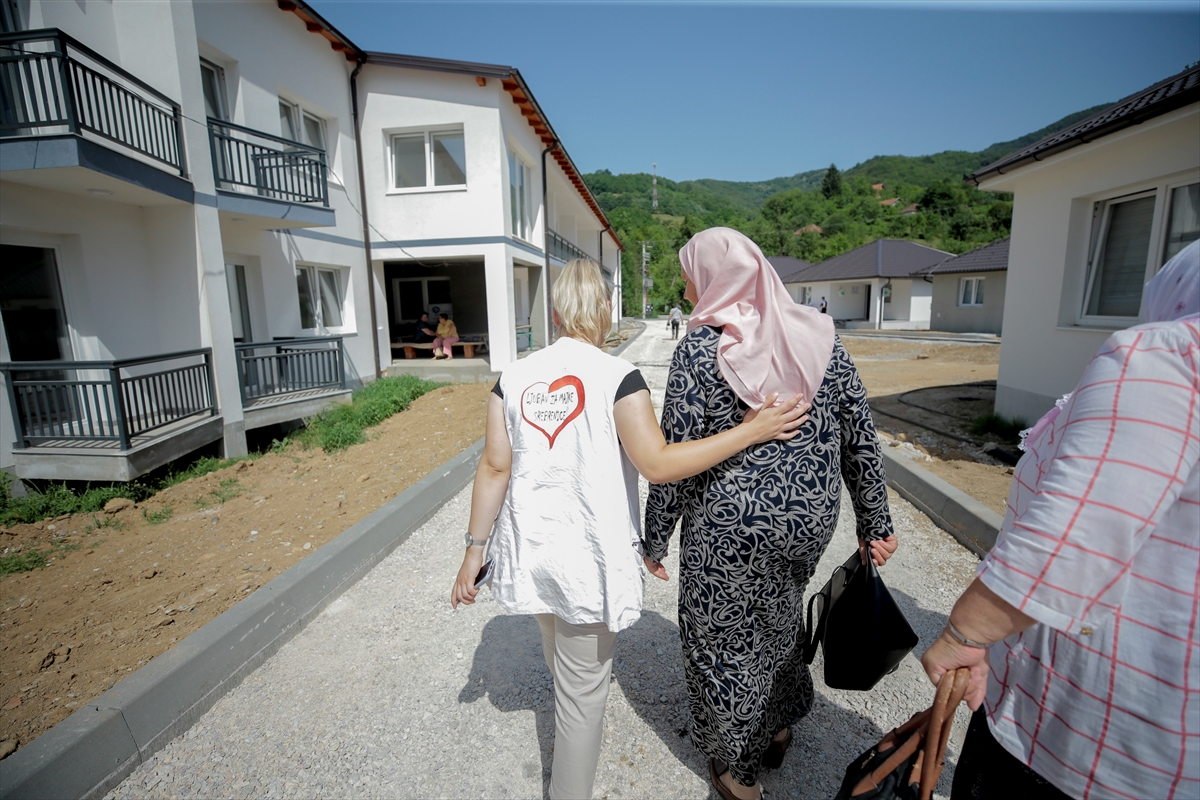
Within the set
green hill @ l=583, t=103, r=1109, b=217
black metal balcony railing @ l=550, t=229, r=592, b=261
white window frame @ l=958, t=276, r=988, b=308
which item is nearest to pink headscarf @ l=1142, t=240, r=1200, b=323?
black metal balcony railing @ l=550, t=229, r=592, b=261

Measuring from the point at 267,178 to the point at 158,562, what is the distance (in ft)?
22.1

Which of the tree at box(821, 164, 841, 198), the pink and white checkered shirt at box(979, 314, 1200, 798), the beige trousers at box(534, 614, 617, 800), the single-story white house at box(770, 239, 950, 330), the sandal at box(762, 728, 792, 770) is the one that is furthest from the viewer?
the tree at box(821, 164, 841, 198)

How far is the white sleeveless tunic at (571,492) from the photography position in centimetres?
177

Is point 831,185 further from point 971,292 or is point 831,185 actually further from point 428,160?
point 428,160

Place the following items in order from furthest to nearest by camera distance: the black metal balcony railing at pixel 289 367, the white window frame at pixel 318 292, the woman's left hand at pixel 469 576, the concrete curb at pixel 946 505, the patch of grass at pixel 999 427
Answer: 1. the white window frame at pixel 318 292
2. the black metal balcony railing at pixel 289 367
3. the patch of grass at pixel 999 427
4. the concrete curb at pixel 946 505
5. the woman's left hand at pixel 469 576

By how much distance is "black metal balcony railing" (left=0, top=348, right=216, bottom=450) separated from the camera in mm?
5625

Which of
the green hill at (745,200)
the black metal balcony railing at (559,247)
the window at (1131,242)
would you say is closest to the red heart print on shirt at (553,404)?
the window at (1131,242)

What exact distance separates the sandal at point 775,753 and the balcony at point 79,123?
722 cm

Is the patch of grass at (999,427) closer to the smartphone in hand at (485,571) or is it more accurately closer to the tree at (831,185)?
the smartphone in hand at (485,571)

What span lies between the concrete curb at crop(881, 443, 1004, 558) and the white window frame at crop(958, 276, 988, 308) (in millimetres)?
27944

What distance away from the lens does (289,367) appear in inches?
345

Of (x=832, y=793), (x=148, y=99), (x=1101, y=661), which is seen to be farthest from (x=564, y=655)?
(x=148, y=99)

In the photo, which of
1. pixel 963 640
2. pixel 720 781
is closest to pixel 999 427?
pixel 720 781

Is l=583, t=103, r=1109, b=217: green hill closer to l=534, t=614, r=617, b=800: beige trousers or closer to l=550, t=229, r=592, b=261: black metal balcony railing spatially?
l=550, t=229, r=592, b=261: black metal balcony railing
